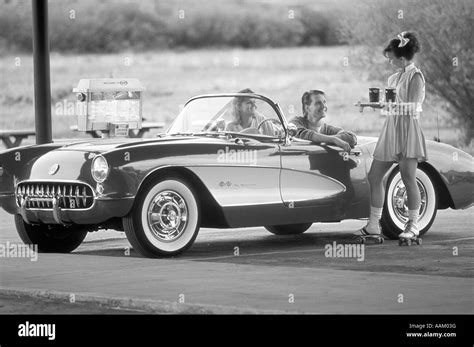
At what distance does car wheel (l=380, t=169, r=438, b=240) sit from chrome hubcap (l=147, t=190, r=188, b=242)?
2.37 metres

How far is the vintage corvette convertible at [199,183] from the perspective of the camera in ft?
38.0

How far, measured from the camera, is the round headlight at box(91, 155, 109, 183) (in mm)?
11477

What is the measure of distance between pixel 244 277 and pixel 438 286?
5.15ft

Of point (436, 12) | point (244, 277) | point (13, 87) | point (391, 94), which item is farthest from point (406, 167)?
point (13, 87)

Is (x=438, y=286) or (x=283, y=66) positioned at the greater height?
(x=283, y=66)

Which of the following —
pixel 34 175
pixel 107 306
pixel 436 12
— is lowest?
pixel 107 306

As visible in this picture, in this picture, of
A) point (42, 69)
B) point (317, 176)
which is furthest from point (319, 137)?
point (42, 69)

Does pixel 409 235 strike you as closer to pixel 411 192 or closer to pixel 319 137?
pixel 411 192

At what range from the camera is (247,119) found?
12.8 metres

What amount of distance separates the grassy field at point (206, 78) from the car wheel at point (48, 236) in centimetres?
1528

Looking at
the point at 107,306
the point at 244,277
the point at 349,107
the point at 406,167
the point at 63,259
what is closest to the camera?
the point at 107,306

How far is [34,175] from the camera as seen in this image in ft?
39.8

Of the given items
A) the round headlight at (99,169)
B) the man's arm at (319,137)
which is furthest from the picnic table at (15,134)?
the round headlight at (99,169)
